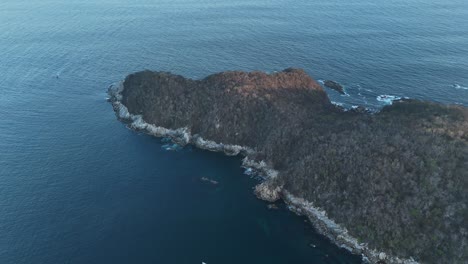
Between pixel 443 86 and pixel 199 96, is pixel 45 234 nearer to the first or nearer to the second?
pixel 199 96

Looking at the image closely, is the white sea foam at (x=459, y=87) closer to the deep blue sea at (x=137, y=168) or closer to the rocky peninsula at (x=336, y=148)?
the deep blue sea at (x=137, y=168)

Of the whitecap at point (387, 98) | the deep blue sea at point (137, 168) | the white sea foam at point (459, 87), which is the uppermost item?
the white sea foam at point (459, 87)

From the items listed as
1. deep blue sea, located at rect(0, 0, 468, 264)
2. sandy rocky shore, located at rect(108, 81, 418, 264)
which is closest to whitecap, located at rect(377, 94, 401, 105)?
deep blue sea, located at rect(0, 0, 468, 264)

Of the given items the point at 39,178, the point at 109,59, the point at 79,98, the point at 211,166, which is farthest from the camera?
the point at 109,59

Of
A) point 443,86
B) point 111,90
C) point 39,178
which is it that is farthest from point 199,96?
point 443,86

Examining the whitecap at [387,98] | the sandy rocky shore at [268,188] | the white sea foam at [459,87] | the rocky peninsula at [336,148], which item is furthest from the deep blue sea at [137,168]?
the rocky peninsula at [336,148]

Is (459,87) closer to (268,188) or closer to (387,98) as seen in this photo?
(387,98)
